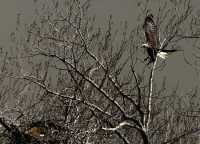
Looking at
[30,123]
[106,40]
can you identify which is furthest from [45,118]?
[106,40]

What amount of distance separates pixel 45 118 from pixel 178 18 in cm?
501

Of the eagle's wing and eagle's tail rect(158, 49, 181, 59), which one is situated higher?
the eagle's wing

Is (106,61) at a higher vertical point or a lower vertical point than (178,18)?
lower

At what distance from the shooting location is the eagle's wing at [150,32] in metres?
10.9

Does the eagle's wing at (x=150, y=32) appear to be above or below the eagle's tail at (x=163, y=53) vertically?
above

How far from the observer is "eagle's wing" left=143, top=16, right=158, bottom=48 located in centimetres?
1085

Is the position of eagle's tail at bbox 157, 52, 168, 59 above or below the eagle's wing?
below

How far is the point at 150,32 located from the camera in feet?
35.7

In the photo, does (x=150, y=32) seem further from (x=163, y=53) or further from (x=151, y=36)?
(x=163, y=53)

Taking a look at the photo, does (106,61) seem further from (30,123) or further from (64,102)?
(30,123)

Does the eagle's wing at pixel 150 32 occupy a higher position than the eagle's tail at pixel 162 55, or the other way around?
the eagle's wing at pixel 150 32

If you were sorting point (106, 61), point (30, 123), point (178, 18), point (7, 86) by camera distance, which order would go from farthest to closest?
point (7, 86), point (178, 18), point (106, 61), point (30, 123)

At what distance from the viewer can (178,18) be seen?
12602 mm

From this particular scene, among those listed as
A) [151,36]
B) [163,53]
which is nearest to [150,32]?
[151,36]
